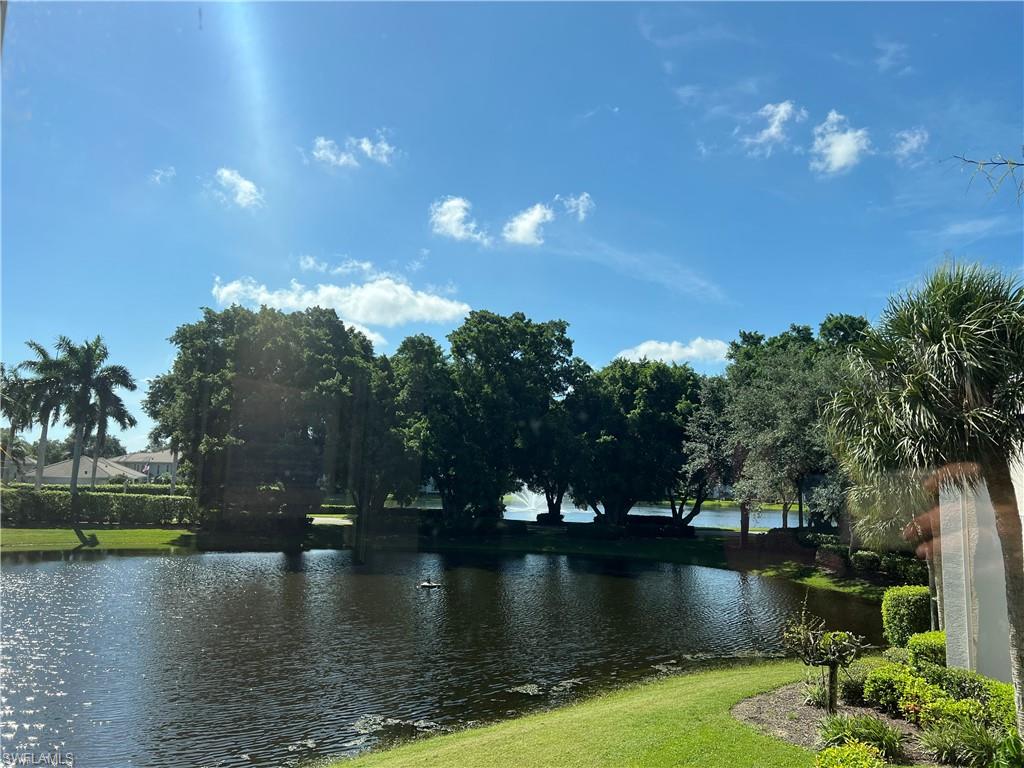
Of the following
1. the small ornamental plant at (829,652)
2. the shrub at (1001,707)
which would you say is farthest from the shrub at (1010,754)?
the small ornamental plant at (829,652)

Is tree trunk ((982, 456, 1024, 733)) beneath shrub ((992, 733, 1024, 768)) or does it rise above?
above

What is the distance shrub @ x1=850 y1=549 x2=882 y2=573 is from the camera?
31.7 m

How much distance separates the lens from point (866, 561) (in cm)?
3209

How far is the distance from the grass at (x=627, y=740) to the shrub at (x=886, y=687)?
2104mm

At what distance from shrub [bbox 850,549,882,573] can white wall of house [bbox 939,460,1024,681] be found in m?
22.1

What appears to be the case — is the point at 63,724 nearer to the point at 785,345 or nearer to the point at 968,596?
the point at 968,596

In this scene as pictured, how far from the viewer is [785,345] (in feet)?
159

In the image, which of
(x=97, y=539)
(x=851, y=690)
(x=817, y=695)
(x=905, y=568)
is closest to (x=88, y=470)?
(x=97, y=539)

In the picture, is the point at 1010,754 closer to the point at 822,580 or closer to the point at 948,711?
the point at 948,711

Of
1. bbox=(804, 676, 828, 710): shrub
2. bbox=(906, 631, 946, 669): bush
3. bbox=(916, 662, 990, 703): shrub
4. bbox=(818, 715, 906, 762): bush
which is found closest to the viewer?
bbox=(818, 715, 906, 762): bush

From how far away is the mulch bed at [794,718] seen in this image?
9516 millimetres

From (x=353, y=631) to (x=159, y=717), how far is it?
779cm

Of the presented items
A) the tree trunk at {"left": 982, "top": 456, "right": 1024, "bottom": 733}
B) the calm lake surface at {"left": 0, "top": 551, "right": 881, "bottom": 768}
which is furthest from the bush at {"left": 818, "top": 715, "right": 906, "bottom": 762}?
the calm lake surface at {"left": 0, "top": 551, "right": 881, "bottom": 768}

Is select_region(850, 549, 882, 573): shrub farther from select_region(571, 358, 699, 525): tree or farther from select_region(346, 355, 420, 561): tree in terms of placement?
select_region(346, 355, 420, 561): tree
